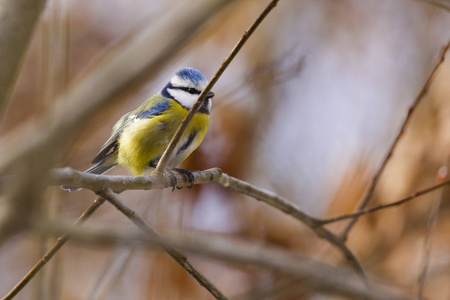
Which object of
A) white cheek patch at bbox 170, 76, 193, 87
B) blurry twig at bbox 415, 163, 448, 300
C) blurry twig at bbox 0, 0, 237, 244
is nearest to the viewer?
blurry twig at bbox 0, 0, 237, 244

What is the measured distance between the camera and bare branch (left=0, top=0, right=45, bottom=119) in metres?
0.69

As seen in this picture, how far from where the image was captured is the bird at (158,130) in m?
2.22

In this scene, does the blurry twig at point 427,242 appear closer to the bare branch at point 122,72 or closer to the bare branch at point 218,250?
the bare branch at point 218,250

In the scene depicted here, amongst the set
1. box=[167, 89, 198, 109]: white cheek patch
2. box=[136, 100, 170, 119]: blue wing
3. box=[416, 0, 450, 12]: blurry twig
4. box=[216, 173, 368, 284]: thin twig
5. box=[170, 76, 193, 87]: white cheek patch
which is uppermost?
box=[416, 0, 450, 12]: blurry twig

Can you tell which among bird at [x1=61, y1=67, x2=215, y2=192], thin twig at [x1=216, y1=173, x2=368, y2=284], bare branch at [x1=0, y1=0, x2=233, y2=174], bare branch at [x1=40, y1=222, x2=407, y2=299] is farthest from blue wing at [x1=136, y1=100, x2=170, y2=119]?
bare branch at [x1=0, y1=0, x2=233, y2=174]

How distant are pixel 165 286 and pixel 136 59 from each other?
94.6 inches

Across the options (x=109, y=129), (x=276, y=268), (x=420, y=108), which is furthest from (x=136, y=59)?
(x=420, y=108)

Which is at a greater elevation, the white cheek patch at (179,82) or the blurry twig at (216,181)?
the white cheek patch at (179,82)

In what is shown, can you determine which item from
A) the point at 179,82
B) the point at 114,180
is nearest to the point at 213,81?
the point at 114,180

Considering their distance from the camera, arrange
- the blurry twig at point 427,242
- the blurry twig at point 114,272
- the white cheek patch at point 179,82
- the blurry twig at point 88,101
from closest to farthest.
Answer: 1. the blurry twig at point 88,101
2. the blurry twig at point 114,272
3. the blurry twig at point 427,242
4. the white cheek patch at point 179,82

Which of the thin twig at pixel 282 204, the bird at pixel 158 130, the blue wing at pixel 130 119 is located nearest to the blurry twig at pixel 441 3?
the thin twig at pixel 282 204

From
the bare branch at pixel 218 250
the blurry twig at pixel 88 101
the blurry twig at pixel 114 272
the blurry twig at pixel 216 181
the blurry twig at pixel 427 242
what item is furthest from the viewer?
the blurry twig at pixel 427 242

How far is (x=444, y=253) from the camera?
2670 millimetres

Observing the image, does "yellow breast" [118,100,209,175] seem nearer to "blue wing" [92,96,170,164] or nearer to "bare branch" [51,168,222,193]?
"blue wing" [92,96,170,164]
